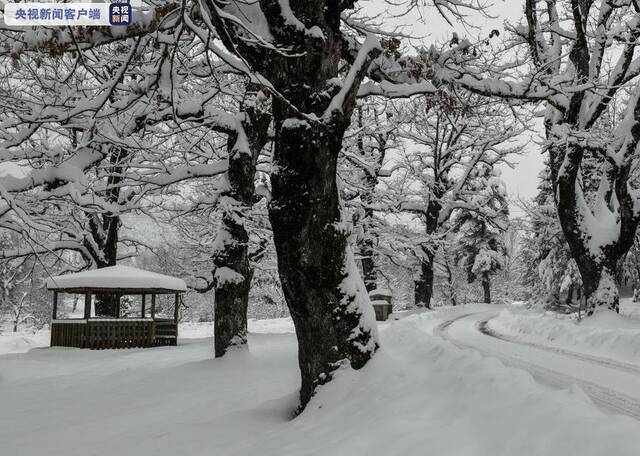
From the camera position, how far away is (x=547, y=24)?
1410 centimetres

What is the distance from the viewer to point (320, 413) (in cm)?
475

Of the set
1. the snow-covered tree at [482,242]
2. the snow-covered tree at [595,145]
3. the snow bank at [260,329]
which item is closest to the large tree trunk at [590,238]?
the snow-covered tree at [595,145]

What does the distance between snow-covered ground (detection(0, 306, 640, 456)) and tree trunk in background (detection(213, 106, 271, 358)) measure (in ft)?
1.89

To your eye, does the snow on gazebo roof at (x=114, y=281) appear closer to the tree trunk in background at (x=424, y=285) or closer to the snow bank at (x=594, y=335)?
the snow bank at (x=594, y=335)

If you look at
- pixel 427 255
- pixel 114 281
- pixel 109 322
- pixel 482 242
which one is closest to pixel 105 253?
pixel 109 322

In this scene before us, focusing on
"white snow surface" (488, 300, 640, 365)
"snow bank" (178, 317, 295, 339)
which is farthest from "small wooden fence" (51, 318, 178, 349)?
"white snow surface" (488, 300, 640, 365)

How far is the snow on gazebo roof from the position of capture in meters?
16.9

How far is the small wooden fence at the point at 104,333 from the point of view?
17609 millimetres

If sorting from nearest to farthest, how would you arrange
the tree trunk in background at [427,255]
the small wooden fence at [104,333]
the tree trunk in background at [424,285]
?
the small wooden fence at [104,333]
the tree trunk in background at [427,255]
the tree trunk in background at [424,285]

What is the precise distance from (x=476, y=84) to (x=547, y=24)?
9.62 metres

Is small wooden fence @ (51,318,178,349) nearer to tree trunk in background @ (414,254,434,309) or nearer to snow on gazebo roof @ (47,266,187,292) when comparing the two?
snow on gazebo roof @ (47,266,187,292)

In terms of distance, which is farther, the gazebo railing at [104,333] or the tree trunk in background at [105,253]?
the tree trunk in background at [105,253]

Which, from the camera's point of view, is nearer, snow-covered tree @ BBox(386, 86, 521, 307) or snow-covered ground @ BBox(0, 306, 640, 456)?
snow-covered ground @ BBox(0, 306, 640, 456)

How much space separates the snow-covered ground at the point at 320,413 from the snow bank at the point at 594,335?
426 centimetres
